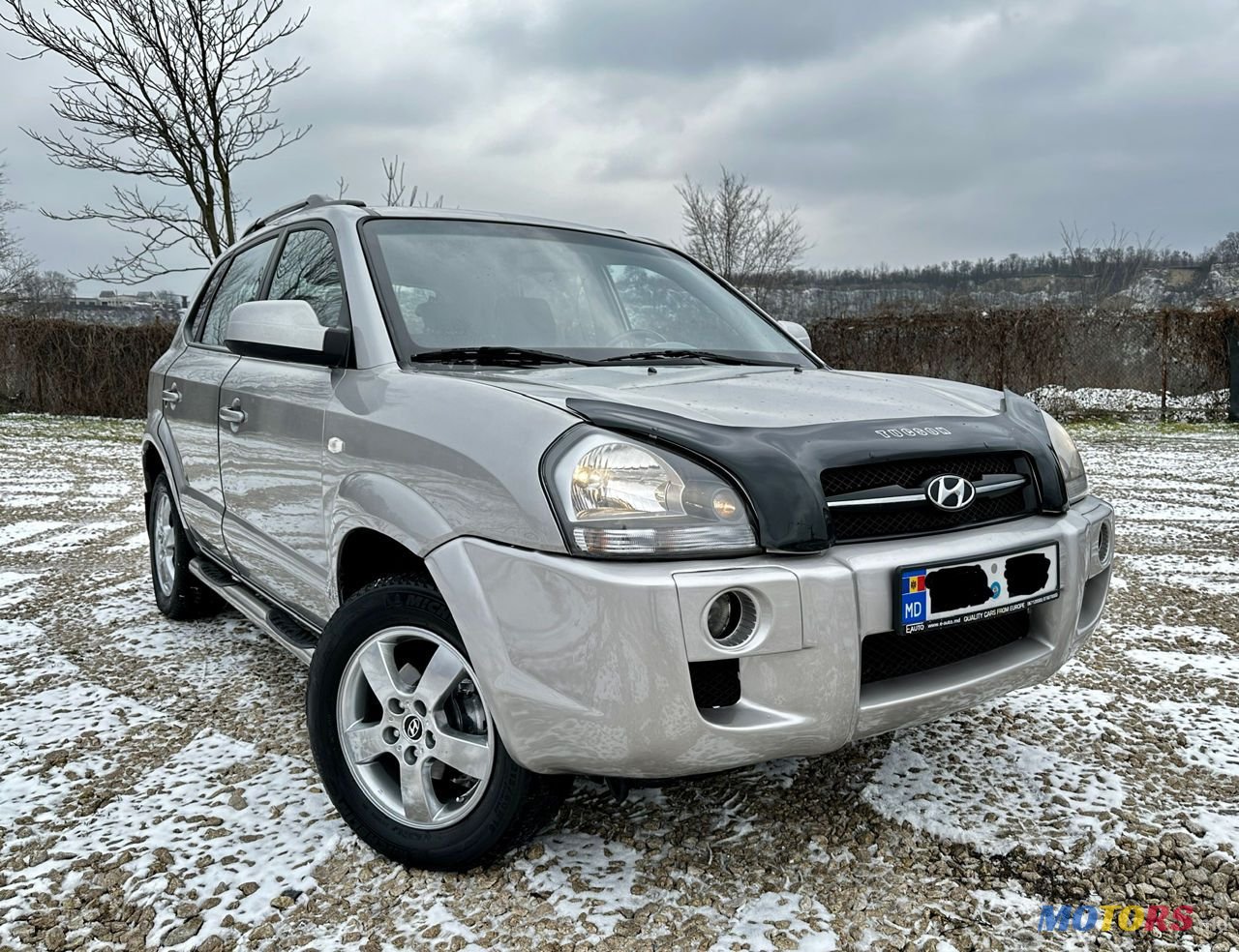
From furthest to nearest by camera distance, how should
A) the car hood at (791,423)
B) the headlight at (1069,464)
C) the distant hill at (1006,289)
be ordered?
the distant hill at (1006,289) → the headlight at (1069,464) → the car hood at (791,423)

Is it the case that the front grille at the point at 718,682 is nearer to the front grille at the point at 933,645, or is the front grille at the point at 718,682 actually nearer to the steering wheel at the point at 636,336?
the front grille at the point at 933,645

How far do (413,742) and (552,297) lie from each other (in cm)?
142

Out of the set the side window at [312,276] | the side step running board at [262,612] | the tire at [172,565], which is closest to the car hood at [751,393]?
the side window at [312,276]

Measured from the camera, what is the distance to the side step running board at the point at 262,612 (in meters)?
2.61

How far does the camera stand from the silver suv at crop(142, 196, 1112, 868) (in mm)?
1708

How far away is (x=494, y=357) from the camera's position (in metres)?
2.45

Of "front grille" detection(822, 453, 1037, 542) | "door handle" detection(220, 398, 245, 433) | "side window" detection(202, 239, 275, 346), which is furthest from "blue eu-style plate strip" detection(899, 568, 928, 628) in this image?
"side window" detection(202, 239, 275, 346)

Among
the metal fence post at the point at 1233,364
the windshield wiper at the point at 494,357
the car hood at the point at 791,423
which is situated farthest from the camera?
the metal fence post at the point at 1233,364

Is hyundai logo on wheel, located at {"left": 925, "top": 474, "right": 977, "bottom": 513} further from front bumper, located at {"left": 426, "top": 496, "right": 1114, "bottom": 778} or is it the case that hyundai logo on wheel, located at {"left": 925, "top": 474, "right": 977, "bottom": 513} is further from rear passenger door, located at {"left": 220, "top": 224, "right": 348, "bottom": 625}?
rear passenger door, located at {"left": 220, "top": 224, "right": 348, "bottom": 625}

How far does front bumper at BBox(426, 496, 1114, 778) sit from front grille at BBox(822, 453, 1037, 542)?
0.05m

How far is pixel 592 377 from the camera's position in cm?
227

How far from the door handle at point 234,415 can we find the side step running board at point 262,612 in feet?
1.90

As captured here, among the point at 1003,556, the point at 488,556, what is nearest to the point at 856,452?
the point at 1003,556

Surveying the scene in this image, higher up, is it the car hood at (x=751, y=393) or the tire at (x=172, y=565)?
the car hood at (x=751, y=393)
